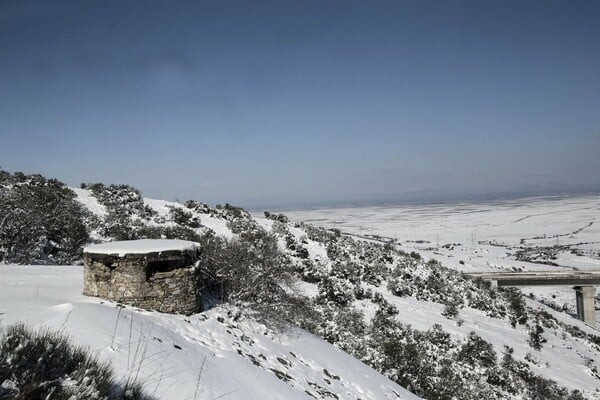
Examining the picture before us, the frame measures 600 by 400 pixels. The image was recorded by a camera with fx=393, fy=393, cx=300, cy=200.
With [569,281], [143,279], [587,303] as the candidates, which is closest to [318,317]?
[143,279]

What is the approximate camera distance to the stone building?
7.61 m

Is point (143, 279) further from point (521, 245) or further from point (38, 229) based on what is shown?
point (521, 245)

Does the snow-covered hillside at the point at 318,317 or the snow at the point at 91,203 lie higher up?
the snow at the point at 91,203

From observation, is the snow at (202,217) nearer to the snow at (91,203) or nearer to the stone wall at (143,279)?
the snow at (91,203)

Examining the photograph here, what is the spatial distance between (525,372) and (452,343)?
8.84ft

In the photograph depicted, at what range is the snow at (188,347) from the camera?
521 centimetres

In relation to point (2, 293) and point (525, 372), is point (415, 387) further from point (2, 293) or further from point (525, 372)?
point (2, 293)

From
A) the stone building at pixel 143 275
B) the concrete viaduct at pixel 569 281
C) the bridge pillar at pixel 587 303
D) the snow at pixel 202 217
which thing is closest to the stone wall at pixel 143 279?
the stone building at pixel 143 275

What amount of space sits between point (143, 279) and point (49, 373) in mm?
4316

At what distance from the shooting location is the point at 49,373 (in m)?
3.43

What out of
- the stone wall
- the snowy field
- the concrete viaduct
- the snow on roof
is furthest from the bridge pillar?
the stone wall

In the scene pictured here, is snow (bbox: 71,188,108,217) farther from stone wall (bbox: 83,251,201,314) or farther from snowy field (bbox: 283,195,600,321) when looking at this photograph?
snowy field (bbox: 283,195,600,321)

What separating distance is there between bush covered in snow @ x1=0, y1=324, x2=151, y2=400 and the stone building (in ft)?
11.7

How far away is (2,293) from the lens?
731 cm
